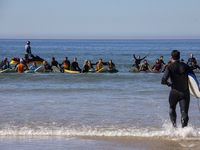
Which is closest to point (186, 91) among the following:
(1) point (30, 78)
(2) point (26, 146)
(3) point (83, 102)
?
(2) point (26, 146)

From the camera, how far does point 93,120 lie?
24.2 feet

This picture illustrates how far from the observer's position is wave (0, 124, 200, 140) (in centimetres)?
576

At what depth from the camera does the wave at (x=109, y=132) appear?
18.9 ft

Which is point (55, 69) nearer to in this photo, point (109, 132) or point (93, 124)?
point (93, 124)

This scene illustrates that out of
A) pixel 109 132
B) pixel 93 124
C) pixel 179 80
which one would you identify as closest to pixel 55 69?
pixel 93 124

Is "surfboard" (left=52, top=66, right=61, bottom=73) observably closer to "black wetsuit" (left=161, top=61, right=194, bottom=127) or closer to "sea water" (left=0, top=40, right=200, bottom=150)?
"sea water" (left=0, top=40, right=200, bottom=150)

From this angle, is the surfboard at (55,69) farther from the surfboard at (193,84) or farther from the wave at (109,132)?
the surfboard at (193,84)

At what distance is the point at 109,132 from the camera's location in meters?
6.21

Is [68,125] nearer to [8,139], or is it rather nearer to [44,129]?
[44,129]

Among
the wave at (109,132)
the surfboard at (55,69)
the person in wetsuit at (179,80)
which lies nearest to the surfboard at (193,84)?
the person in wetsuit at (179,80)

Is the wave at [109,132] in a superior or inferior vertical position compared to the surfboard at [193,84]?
inferior

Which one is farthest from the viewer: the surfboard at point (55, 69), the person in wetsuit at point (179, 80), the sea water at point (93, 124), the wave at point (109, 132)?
the surfboard at point (55, 69)

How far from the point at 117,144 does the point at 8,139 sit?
6.82 ft

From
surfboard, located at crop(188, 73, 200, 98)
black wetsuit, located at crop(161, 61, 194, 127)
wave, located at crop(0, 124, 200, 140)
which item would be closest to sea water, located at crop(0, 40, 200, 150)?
wave, located at crop(0, 124, 200, 140)
